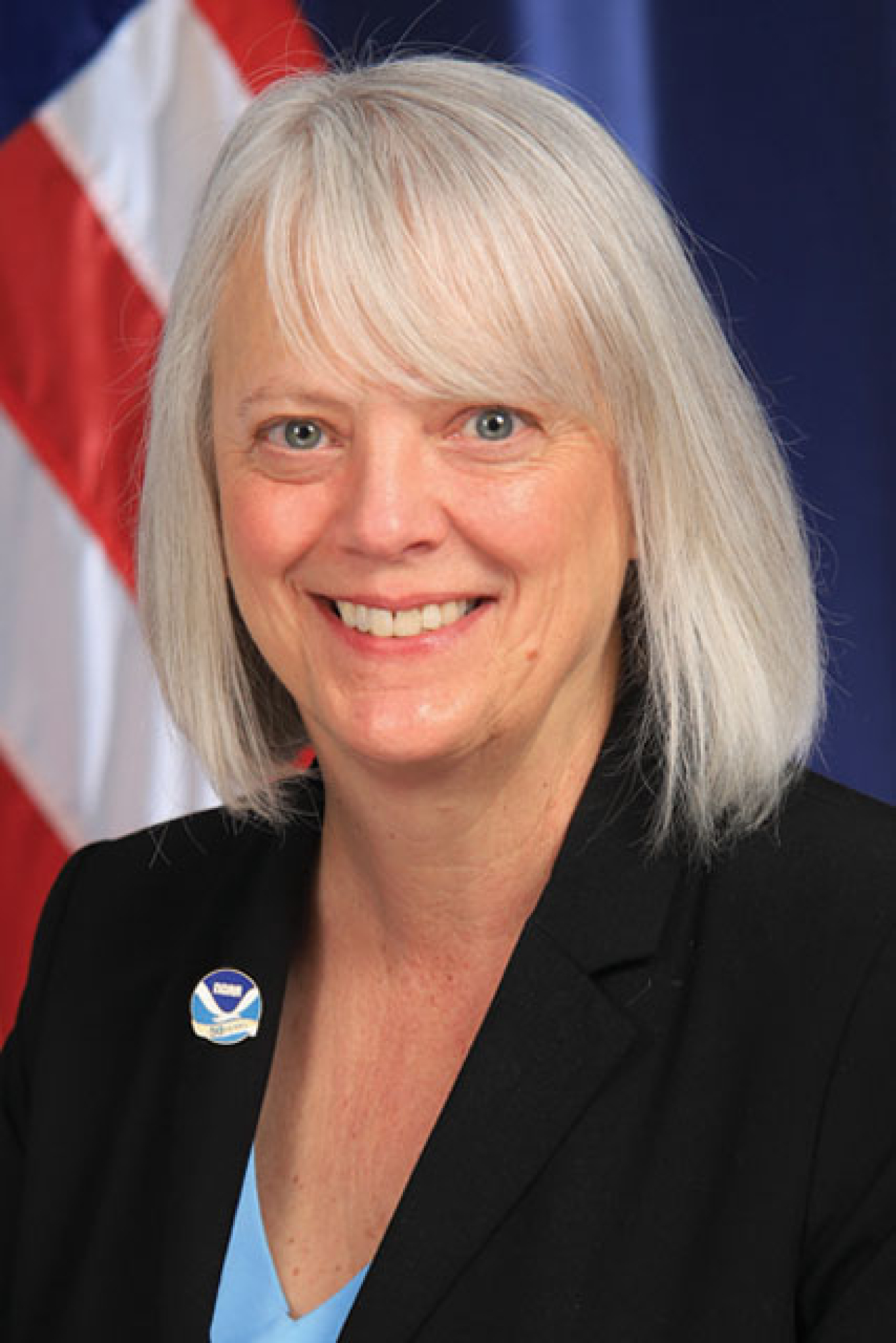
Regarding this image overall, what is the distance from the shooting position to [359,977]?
1.60m

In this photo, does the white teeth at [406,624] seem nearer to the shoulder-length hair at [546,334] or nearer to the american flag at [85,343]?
the shoulder-length hair at [546,334]

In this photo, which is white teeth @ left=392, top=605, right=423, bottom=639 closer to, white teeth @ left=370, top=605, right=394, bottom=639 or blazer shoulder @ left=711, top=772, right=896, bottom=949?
white teeth @ left=370, top=605, right=394, bottom=639

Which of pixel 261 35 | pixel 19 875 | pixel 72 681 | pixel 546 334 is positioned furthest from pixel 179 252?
pixel 546 334

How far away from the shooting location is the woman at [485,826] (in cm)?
130

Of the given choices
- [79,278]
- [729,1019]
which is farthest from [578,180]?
[79,278]

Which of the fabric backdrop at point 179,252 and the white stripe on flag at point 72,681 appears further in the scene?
the white stripe on flag at point 72,681

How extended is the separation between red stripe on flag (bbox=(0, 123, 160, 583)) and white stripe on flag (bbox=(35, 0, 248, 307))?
32 millimetres

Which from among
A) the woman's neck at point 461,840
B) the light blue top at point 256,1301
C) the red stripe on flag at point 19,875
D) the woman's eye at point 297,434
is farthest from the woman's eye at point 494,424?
the red stripe on flag at point 19,875

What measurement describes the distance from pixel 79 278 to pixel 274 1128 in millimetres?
1356

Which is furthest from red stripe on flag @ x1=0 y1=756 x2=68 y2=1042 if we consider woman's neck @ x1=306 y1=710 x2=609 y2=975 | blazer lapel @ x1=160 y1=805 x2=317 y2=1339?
woman's neck @ x1=306 y1=710 x2=609 y2=975

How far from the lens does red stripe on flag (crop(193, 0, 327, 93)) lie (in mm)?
2490

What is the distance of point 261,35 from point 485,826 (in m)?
1.43

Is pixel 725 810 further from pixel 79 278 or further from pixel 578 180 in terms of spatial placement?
pixel 79 278

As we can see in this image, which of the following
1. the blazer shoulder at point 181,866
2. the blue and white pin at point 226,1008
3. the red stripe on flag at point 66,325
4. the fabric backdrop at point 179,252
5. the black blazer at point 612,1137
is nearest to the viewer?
the black blazer at point 612,1137
